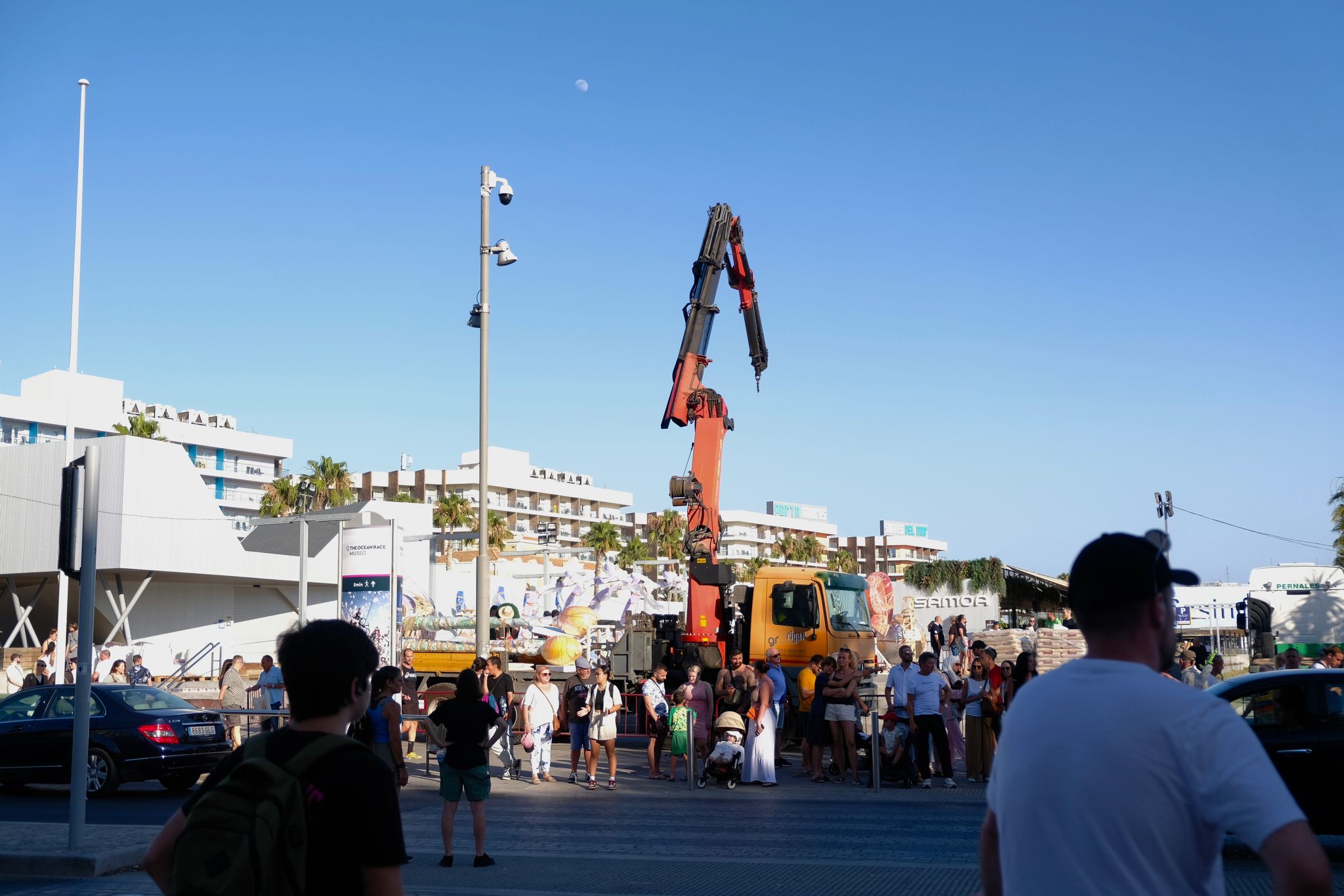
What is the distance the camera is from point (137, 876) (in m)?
10.1

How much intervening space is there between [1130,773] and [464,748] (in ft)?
29.6

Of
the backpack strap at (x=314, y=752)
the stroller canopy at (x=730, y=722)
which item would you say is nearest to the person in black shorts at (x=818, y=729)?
the stroller canopy at (x=730, y=722)

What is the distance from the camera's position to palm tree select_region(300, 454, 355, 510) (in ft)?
247

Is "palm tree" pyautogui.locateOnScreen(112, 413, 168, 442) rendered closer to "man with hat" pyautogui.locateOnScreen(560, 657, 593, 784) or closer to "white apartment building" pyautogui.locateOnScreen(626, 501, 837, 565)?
"man with hat" pyautogui.locateOnScreen(560, 657, 593, 784)

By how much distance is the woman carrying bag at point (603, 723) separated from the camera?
17.1 meters

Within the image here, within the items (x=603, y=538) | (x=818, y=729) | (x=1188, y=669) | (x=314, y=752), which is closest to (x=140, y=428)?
(x=603, y=538)

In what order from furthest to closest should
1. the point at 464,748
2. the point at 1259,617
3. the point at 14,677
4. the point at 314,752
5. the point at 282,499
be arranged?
the point at 282,499, the point at 1259,617, the point at 14,677, the point at 464,748, the point at 314,752

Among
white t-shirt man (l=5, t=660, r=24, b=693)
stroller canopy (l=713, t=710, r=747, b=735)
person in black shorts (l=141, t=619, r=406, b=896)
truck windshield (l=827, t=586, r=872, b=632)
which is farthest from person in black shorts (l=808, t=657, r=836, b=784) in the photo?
white t-shirt man (l=5, t=660, r=24, b=693)

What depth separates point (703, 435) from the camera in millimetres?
23312

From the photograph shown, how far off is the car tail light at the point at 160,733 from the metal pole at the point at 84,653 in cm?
564

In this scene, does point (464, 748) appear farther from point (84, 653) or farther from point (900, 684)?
point (900, 684)

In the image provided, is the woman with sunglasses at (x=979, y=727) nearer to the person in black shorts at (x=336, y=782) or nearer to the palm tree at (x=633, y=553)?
the person in black shorts at (x=336, y=782)

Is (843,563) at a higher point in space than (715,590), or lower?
higher

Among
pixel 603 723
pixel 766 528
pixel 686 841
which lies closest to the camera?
pixel 686 841
